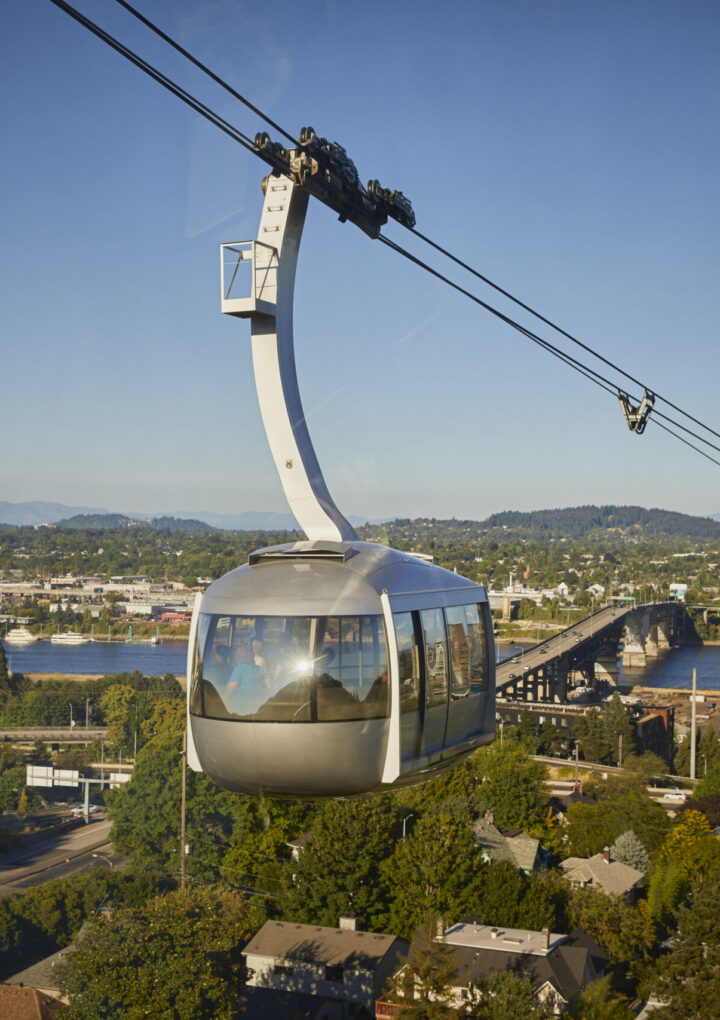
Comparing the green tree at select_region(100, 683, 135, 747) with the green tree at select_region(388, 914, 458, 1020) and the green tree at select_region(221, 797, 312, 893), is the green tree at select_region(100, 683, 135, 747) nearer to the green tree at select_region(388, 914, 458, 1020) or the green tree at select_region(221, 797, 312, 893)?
the green tree at select_region(221, 797, 312, 893)

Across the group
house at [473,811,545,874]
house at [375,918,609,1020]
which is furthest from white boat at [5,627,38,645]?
house at [375,918,609,1020]

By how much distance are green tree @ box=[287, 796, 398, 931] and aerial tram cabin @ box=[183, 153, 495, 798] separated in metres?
17.3

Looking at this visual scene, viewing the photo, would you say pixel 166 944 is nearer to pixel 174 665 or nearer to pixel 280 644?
pixel 280 644

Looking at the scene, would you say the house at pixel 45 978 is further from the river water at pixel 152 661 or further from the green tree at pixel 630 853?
the river water at pixel 152 661

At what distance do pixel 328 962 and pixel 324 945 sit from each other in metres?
0.56

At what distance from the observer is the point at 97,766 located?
48188 mm

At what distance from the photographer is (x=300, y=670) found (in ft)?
14.8

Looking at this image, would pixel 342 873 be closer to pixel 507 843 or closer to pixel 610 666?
pixel 507 843

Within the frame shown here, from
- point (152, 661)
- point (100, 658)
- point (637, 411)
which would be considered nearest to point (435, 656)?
point (637, 411)

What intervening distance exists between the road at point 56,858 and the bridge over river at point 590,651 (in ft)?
73.0

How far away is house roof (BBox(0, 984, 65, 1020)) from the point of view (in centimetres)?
1983

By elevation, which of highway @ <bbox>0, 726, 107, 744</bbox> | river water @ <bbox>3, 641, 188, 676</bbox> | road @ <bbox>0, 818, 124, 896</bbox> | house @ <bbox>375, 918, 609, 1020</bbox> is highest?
house @ <bbox>375, 918, 609, 1020</bbox>

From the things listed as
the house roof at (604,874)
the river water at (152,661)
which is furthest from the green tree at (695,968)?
the river water at (152,661)

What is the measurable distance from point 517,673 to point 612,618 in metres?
22.5
